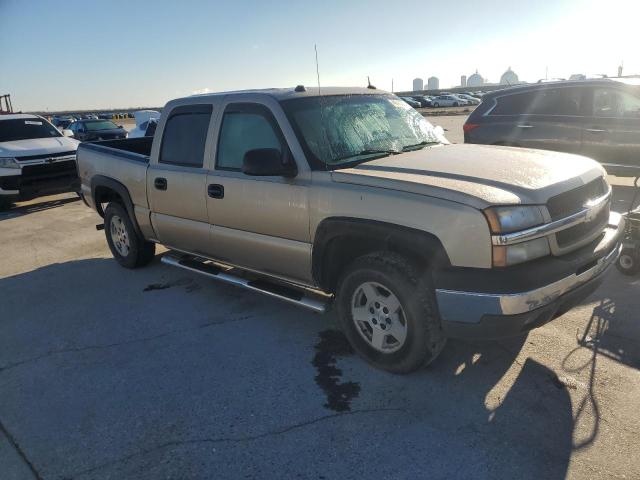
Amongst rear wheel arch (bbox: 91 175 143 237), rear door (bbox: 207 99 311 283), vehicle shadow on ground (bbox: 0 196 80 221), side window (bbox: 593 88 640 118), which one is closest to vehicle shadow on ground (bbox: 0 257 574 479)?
rear door (bbox: 207 99 311 283)

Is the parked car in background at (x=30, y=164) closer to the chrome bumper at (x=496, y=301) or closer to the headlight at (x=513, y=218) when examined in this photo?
the chrome bumper at (x=496, y=301)

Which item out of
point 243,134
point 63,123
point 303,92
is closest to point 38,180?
point 243,134

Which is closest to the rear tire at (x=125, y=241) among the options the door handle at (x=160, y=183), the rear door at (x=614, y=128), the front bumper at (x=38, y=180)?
the door handle at (x=160, y=183)

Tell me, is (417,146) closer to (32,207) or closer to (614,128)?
(614,128)

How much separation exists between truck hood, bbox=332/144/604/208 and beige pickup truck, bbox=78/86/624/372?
0.04 ft

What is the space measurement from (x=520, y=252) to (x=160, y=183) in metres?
3.53

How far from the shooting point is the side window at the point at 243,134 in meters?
4.05

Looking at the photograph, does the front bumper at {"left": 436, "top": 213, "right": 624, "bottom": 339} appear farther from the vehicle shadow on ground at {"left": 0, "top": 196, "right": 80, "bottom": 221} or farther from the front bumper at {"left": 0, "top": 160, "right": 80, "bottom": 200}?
the vehicle shadow on ground at {"left": 0, "top": 196, "right": 80, "bottom": 221}

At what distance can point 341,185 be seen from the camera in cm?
352

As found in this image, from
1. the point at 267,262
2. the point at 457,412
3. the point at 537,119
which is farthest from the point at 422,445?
the point at 537,119

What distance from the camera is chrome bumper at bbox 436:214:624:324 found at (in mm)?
2857

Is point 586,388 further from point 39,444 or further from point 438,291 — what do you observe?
point 39,444

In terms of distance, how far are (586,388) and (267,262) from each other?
246 cm

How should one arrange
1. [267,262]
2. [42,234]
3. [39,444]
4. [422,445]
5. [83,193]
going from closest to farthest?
[422,445] → [39,444] → [267,262] → [83,193] → [42,234]
